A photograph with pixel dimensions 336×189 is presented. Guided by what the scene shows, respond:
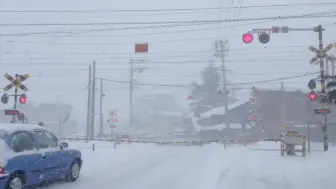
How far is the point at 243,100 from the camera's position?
56656mm

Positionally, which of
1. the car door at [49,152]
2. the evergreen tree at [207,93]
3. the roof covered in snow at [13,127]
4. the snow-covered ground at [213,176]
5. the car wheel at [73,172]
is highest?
the evergreen tree at [207,93]

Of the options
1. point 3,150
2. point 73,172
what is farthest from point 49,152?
point 3,150

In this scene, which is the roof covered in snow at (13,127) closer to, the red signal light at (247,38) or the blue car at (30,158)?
the blue car at (30,158)

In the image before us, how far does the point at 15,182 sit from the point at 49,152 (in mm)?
1609

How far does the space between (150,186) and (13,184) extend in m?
3.48

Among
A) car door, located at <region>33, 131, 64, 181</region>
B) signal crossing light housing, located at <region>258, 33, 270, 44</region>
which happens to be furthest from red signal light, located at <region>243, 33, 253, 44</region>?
car door, located at <region>33, 131, 64, 181</region>

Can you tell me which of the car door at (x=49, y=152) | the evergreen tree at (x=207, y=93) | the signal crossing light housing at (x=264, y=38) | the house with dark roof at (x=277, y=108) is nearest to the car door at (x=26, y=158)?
the car door at (x=49, y=152)

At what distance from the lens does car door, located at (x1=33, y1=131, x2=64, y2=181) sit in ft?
31.2

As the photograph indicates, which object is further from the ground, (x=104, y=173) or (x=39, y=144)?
(x=39, y=144)

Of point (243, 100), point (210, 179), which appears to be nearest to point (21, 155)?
point (210, 179)

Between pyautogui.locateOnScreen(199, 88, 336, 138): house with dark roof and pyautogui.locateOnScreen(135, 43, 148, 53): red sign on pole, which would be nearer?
pyautogui.locateOnScreen(135, 43, 148, 53): red sign on pole

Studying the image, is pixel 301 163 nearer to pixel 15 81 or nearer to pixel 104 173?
pixel 104 173

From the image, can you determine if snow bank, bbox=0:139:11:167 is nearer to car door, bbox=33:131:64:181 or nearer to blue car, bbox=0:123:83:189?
blue car, bbox=0:123:83:189

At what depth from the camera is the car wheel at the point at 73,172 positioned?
35.8ft
